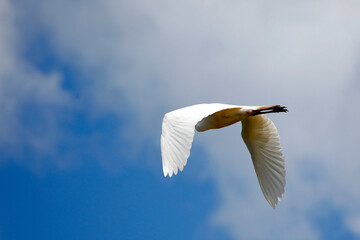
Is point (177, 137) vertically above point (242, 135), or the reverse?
point (242, 135)

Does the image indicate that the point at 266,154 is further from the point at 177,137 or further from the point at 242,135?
the point at 177,137

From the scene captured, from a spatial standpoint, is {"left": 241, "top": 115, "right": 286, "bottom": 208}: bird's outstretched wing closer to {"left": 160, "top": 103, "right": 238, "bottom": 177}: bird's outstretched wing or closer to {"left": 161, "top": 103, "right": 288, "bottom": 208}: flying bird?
{"left": 161, "top": 103, "right": 288, "bottom": 208}: flying bird

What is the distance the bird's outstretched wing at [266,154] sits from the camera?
7.69 metres

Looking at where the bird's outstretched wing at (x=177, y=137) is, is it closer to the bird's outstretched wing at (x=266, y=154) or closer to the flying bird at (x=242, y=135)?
the flying bird at (x=242, y=135)

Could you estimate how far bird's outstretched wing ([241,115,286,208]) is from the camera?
7.69m

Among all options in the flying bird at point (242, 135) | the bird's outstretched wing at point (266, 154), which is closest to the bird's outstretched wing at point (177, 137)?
the flying bird at point (242, 135)

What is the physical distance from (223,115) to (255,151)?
45.7 inches

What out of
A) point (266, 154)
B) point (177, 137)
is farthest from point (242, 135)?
point (177, 137)

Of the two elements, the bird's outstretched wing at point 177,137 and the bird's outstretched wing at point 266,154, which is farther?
the bird's outstretched wing at point 266,154

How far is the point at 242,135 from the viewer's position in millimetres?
7977

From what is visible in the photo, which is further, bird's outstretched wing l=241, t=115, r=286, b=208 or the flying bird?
bird's outstretched wing l=241, t=115, r=286, b=208

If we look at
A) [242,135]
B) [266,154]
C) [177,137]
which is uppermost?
[242,135]

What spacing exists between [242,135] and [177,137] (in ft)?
7.94

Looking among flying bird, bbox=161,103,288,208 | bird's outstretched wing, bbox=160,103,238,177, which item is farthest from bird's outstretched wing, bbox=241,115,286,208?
bird's outstretched wing, bbox=160,103,238,177
